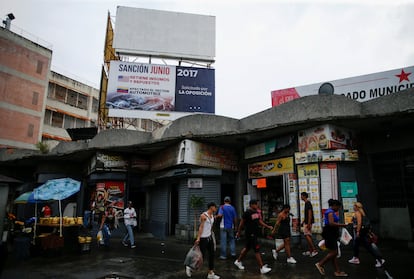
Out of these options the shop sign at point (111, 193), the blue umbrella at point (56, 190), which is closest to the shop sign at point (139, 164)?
the shop sign at point (111, 193)

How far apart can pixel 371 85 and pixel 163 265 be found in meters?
13.3

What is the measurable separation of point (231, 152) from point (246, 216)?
6.98 metres

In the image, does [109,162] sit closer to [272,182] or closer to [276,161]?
[272,182]

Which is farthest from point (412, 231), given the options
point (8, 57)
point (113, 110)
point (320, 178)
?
point (8, 57)

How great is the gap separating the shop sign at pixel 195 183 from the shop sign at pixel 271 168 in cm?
253

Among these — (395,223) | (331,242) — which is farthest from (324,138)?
(331,242)

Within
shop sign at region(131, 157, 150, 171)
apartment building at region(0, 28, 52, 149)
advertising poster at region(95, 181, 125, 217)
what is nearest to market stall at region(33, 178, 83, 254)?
advertising poster at region(95, 181, 125, 217)

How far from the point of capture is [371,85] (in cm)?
1460

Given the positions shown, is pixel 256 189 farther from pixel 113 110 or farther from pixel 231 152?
pixel 113 110

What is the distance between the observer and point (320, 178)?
1041 centimetres

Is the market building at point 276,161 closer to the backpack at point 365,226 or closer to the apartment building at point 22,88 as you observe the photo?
the backpack at point 365,226

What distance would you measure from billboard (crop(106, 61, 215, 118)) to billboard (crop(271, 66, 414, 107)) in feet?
22.4

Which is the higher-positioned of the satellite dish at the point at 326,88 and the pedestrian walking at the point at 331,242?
the satellite dish at the point at 326,88

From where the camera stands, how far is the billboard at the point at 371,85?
1388 centimetres
